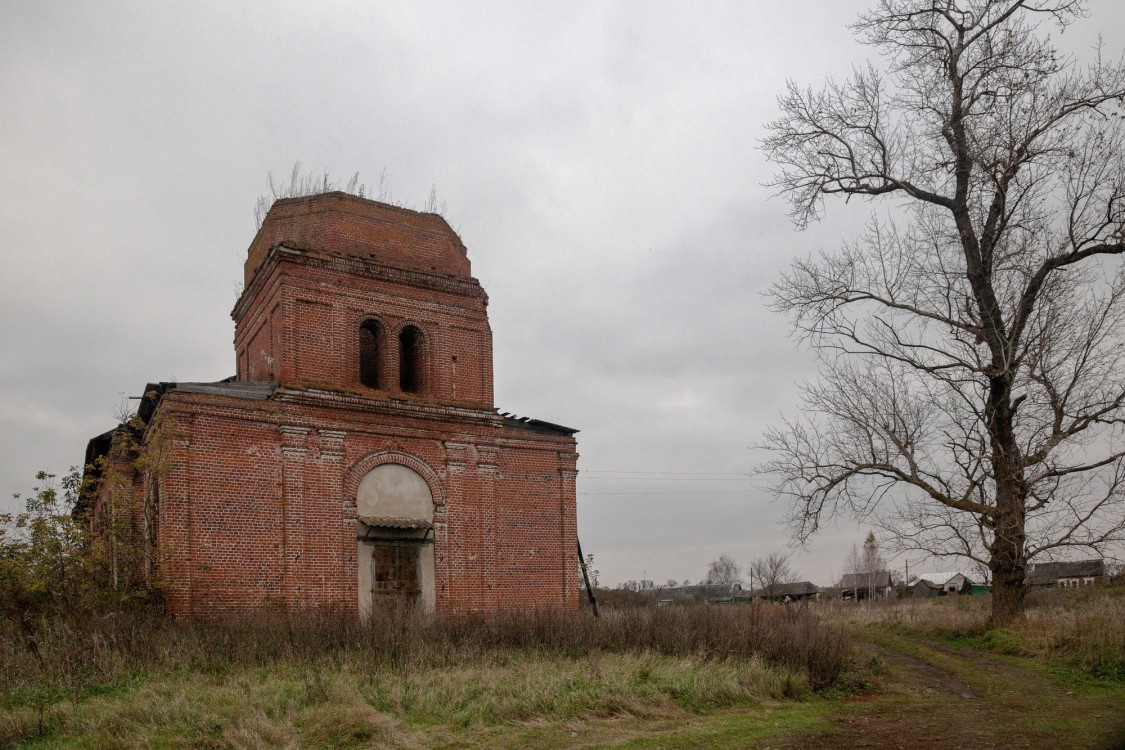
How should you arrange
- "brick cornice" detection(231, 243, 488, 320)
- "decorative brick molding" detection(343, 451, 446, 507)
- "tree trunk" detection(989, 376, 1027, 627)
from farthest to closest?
"brick cornice" detection(231, 243, 488, 320) < "decorative brick molding" detection(343, 451, 446, 507) < "tree trunk" detection(989, 376, 1027, 627)

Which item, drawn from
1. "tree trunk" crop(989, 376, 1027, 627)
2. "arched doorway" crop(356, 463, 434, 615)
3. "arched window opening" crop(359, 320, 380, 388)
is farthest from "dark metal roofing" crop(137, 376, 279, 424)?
"tree trunk" crop(989, 376, 1027, 627)

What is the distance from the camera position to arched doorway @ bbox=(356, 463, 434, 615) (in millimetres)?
18047

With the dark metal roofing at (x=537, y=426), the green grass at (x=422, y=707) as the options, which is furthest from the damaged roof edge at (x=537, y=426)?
the green grass at (x=422, y=707)

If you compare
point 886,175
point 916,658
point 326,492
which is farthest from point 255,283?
point 916,658

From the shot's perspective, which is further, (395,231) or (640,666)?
(395,231)

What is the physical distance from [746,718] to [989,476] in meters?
9.39

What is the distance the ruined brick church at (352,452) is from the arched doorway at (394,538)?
29 millimetres

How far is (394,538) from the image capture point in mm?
18438

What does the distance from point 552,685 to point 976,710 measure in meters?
5.71

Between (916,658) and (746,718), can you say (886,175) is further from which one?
(746,718)

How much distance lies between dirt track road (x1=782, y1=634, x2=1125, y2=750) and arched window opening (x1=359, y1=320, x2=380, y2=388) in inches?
451

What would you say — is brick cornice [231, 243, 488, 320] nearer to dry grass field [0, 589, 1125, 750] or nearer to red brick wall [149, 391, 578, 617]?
red brick wall [149, 391, 578, 617]

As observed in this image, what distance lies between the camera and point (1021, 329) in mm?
18172

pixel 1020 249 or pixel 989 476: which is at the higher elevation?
pixel 1020 249
